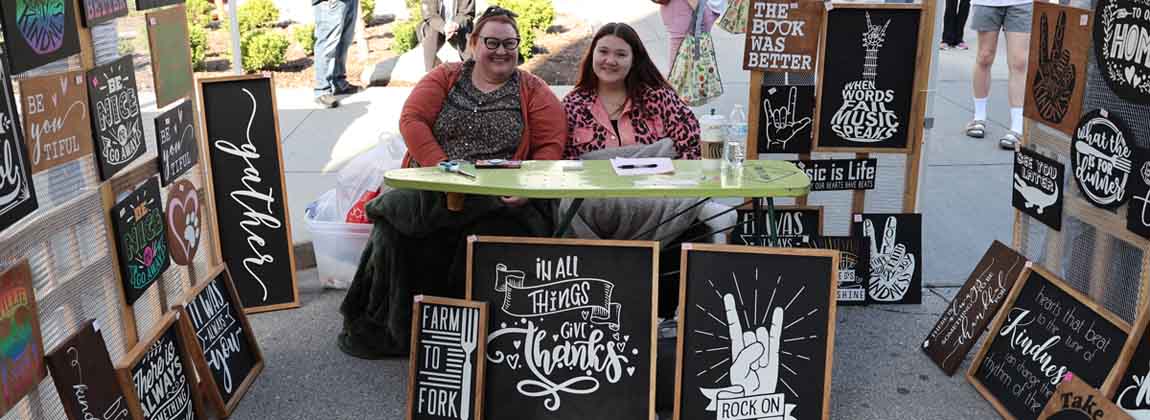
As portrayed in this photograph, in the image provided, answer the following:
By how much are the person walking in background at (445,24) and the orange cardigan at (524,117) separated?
12.1 ft

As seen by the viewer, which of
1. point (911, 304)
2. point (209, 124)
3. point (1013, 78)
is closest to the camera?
point (209, 124)

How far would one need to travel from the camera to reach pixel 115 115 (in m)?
3.20

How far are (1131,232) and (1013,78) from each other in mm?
3616

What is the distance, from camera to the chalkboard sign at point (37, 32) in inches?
102

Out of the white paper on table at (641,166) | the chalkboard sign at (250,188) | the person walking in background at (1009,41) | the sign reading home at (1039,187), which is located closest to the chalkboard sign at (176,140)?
the chalkboard sign at (250,188)

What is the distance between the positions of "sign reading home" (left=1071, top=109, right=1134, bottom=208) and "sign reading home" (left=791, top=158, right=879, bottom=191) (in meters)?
1.10

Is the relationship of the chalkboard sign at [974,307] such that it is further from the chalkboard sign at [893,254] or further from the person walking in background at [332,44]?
the person walking in background at [332,44]

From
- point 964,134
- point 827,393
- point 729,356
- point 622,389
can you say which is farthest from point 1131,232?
point 964,134

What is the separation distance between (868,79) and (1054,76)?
2.88 ft

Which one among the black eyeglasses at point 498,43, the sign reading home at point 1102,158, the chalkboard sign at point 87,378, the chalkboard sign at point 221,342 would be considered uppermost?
the black eyeglasses at point 498,43

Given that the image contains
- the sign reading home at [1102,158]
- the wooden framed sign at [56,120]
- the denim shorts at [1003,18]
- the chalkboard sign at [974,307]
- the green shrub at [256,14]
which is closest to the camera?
the wooden framed sign at [56,120]

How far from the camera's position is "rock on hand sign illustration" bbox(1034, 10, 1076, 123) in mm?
3496

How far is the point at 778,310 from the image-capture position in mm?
3328

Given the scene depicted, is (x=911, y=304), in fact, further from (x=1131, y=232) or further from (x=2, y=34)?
(x=2, y=34)
